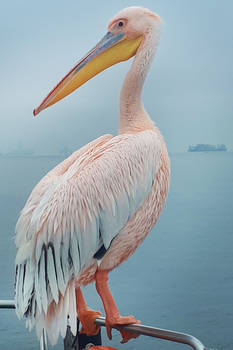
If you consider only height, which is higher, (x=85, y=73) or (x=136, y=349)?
(x=85, y=73)

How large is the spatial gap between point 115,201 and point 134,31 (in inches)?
23.5

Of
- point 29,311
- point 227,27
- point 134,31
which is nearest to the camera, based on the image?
point 29,311

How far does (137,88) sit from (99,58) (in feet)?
0.63

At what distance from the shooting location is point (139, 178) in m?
1.93

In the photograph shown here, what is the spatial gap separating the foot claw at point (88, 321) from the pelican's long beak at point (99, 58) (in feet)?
2.29

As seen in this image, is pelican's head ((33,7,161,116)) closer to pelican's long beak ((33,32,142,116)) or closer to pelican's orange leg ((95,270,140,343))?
pelican's long beak ((33,32,142,116))

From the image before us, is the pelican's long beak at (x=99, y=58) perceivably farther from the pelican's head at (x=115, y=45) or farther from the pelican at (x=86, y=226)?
the pelican at (x=86, y=226)

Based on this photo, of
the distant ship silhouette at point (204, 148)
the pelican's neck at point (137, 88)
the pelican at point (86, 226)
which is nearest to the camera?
the pelican at point (86, 226)

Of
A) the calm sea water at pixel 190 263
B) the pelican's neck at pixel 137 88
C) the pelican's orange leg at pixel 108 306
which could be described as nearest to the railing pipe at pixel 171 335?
the pelican's orange leg at pixel 108 306

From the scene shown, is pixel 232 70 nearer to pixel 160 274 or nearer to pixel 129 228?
pixel 160 274

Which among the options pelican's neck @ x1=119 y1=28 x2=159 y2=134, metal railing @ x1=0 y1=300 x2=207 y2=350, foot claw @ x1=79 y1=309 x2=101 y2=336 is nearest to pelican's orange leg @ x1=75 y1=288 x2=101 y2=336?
foot claw @ x1=79 y1=309 x2=101 y2=336

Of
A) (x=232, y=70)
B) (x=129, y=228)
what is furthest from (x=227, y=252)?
(x=129, y=228)

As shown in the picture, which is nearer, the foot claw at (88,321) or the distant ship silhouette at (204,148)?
the foot claw at (88,321)

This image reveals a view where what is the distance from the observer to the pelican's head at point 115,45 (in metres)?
2.10
